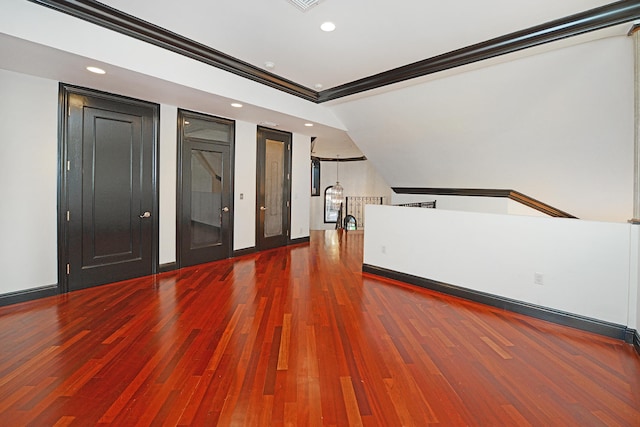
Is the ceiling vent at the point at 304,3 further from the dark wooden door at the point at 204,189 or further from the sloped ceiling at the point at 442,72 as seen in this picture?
the dark wooden door at the point at 204,189

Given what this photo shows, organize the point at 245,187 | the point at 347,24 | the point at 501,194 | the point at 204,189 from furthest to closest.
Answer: the point at 245,187, the point at 501,194, the point at 204,189, the point at 347,24

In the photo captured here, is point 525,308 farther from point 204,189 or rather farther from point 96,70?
point 96,70

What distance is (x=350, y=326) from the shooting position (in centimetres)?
322

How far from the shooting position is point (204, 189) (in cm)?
573

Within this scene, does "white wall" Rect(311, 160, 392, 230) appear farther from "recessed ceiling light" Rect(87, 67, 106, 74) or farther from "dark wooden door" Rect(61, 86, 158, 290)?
"recessed ceiling light" Rect(87, 67, 106, 74)

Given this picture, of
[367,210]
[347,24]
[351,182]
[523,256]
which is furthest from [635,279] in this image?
[351,182]

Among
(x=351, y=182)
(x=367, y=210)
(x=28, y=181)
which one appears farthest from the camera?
(x=351, y=182)

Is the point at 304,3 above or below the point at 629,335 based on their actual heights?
above

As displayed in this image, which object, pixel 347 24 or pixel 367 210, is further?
pixel 367 210

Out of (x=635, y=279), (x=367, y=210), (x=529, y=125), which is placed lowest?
(x=635, y=279)

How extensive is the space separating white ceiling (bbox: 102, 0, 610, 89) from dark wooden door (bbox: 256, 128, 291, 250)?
2.66 meters

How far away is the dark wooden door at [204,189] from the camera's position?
540 centimetres

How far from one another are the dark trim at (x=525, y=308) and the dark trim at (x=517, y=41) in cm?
271

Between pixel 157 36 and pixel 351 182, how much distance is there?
11146 mm
